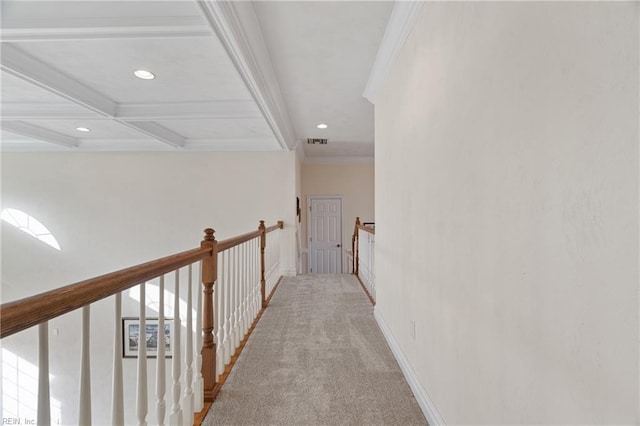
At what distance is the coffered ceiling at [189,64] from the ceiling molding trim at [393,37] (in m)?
0.06

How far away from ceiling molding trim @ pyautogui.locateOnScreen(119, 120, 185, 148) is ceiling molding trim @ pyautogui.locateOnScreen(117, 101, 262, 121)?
1.39ft

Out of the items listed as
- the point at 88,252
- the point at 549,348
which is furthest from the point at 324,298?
the point at 88,252

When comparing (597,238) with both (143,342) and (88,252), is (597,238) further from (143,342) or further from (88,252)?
(88,252)

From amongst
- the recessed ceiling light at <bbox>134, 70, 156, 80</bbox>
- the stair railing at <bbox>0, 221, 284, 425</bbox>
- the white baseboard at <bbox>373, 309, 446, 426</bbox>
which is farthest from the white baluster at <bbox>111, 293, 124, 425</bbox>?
the recessed ceiling light at <bbox>134, 70, 156, 80</bbox>

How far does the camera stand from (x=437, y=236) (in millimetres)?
1646

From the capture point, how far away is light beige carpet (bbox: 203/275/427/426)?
72.2 inches

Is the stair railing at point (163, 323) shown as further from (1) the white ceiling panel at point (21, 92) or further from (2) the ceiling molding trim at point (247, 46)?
(1) the white ceiling panel at point (21, 92)

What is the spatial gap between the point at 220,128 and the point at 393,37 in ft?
11.3

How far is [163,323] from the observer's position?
4.39 feet

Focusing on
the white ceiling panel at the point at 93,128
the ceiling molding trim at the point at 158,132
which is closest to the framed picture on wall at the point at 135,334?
the ceiling molding trim at the point at 158,132

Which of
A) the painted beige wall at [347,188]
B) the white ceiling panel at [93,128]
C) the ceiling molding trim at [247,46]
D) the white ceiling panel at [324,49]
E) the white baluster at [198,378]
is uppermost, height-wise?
the white ceiling panel at [324,49]

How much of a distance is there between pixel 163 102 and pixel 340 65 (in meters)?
2.29

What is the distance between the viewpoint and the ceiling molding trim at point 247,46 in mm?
1982

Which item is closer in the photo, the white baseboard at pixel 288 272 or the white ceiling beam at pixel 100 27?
the white ceiling beam at pixel 100 27
